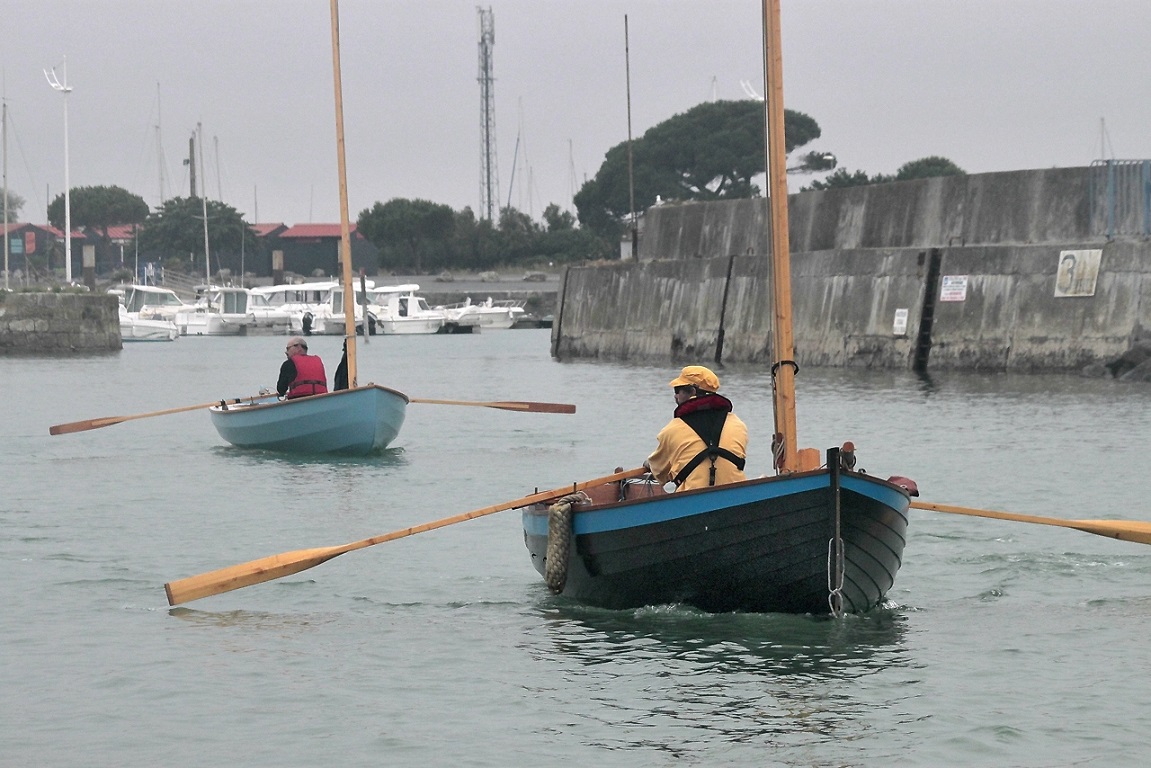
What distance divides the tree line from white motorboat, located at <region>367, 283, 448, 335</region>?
67.6ft

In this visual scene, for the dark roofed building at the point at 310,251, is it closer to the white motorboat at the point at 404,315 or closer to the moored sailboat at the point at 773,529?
the white motorboat at the point at 404,315

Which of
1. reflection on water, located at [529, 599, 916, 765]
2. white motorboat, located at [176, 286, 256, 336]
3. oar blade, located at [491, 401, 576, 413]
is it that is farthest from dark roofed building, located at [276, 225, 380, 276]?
reflection on water, located at [529, 599, 916, 765]

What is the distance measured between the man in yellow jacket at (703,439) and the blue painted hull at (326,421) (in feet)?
37.5

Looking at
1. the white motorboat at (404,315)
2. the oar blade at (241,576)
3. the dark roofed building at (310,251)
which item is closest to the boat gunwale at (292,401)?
the oar blade at (241,576)

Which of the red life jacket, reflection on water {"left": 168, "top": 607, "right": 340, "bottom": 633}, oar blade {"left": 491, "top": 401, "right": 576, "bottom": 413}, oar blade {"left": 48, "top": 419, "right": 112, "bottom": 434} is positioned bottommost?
reflection on water {"left": 168, "top": 607, "right": 340, "bottom": 633}

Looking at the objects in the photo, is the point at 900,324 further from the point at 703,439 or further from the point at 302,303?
the point at 302,303

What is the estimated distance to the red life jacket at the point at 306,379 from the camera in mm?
22859

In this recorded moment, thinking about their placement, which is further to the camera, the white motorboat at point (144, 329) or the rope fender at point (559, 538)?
the white motorboat at point (144, 329)

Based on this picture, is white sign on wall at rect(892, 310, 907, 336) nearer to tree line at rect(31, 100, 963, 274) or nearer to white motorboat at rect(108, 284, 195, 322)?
white motorboat at rect(108, 284, 195, 322)

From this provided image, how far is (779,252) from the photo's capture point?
11.2m

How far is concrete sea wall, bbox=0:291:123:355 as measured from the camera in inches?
2372

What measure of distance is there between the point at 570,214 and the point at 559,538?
107 m

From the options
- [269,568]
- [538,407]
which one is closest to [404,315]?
[538,407]

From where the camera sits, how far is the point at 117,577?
48.2 ft
